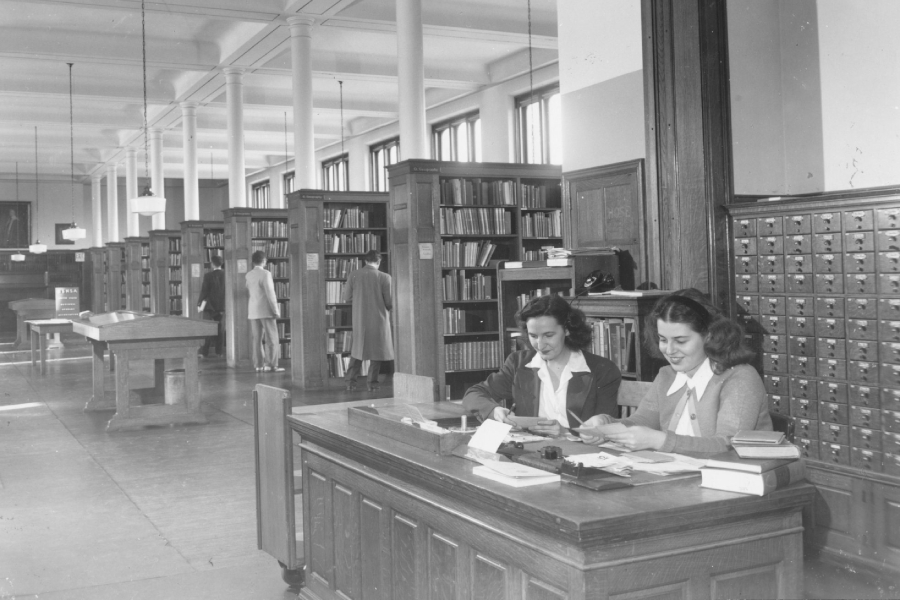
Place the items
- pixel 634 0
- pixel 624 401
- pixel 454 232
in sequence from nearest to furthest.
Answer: pixel 624 401, pixel 634 0, pixel 454 232

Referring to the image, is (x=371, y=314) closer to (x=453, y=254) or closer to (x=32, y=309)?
(x=453, y=254)

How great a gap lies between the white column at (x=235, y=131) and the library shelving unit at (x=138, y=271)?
613 centimetres

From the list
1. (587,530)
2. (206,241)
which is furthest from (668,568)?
(206,241)

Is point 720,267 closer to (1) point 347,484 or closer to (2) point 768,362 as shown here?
(2) point 768,362

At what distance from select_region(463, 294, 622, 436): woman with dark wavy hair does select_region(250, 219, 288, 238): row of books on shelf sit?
9.74 metres

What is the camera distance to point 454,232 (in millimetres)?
9125

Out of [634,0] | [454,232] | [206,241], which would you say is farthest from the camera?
[206,241]

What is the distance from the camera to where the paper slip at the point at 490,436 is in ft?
8.74

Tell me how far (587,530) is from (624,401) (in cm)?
182

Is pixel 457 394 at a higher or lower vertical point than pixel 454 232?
lower

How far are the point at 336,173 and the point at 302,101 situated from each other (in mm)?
9523

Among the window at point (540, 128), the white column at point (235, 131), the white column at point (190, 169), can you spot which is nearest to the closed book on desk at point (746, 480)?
the window at point (540, 128)

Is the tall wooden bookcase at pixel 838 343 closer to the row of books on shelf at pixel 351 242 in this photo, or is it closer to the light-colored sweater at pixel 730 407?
the light-colored sweater at pixel 730 407

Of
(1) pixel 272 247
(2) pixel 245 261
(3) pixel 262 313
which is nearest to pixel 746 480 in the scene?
(3) pixel 262 313
